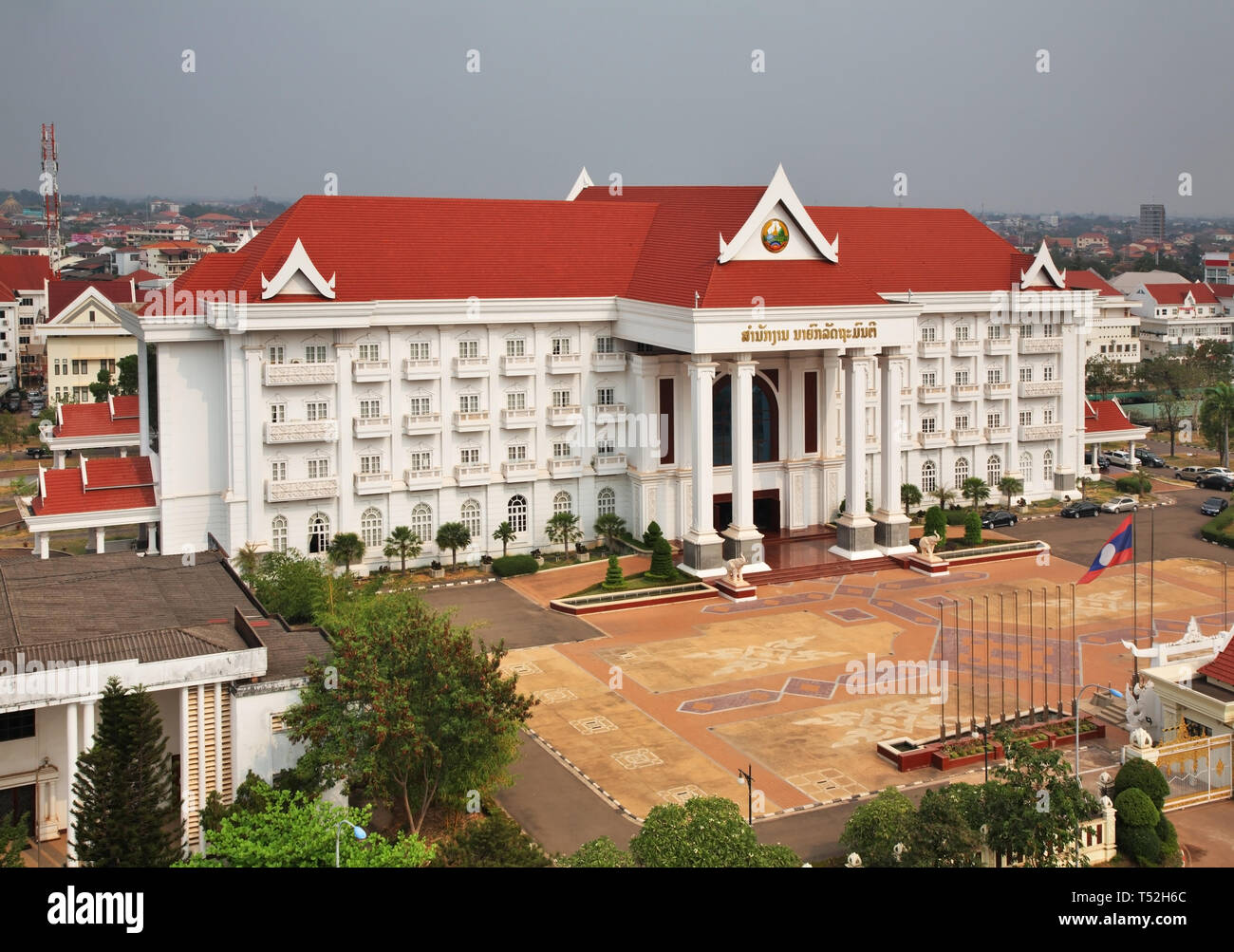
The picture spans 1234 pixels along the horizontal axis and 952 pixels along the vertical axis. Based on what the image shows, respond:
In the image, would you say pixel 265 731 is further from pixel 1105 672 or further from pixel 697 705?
pixel 1105 672

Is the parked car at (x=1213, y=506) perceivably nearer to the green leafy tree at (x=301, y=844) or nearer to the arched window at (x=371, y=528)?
the arched window at (x=371, y=528)

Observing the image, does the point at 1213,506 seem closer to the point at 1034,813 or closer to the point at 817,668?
the point at 817,668

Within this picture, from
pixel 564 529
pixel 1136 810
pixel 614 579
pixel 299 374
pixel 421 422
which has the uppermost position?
pixel 299 374

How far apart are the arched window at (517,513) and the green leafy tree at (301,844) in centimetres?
3420

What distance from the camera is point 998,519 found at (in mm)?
64438

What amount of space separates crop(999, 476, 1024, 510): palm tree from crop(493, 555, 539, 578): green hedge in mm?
26452

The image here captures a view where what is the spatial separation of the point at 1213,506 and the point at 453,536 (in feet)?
127

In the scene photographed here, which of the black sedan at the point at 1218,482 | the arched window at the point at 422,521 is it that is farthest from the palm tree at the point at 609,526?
the black sedan at the point at 1218,482

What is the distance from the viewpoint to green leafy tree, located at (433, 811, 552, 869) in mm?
25594

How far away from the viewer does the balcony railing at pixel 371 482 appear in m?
55.5

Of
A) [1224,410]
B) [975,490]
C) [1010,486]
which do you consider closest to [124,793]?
[975,490]

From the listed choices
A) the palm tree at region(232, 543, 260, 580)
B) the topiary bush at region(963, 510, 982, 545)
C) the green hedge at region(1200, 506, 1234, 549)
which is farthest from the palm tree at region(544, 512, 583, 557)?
the green hedge at region(1200, 506, 1234, 549)

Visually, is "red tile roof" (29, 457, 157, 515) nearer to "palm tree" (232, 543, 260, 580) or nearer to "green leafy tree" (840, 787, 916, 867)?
"palm tree" (232, 543, 260, 580)
